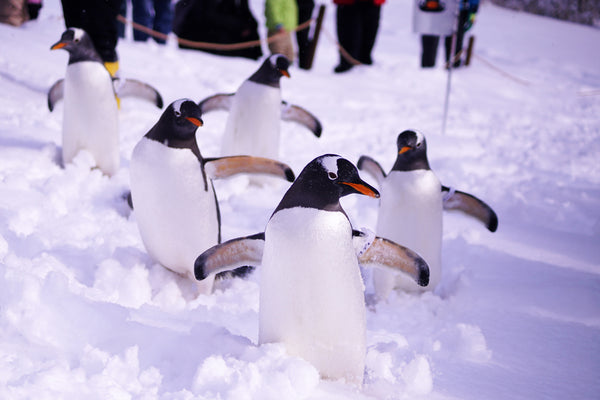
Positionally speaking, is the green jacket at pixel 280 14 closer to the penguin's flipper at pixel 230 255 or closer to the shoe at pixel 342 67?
the shoe at pixel 342 67

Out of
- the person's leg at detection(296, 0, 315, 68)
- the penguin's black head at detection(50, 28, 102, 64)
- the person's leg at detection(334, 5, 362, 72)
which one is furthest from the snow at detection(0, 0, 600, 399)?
the person's leg at detection(296, 0, 315, 68)

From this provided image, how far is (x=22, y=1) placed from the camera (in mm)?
4938

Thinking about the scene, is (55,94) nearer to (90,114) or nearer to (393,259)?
(90,114)

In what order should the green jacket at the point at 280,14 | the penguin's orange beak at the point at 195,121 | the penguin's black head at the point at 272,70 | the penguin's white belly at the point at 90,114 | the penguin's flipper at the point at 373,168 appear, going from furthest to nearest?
the green jacket at the point at 280,14 < the penguin's black head at the point at 272,70 < the penguin's white belly at the point at 90,114 < the penguin's flipper at the point at 373,168 < the penguin's orange beak at the point at 195,121

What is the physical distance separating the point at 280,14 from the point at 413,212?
4419mm

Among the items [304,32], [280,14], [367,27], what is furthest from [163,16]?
[367,27]

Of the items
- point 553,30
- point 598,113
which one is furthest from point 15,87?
point 553,30

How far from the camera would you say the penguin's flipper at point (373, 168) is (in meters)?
2.19

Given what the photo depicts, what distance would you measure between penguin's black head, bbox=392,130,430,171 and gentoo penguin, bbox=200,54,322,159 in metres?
0.90

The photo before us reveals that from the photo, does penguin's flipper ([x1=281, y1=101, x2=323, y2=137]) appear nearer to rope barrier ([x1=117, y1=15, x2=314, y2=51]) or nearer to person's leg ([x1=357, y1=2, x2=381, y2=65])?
rope barrier ([x1=117, y1=15, x2=314, y2=51])

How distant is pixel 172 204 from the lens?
1.86 metres

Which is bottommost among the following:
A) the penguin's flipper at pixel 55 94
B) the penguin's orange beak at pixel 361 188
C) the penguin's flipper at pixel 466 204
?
the penguin's flipper at pixel 466 204

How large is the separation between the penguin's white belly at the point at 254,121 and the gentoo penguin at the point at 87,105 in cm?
54

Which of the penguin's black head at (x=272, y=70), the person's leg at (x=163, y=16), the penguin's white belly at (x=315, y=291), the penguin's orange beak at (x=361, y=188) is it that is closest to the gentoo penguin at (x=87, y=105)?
the penguin's black head at (x=272, y=70)
